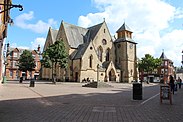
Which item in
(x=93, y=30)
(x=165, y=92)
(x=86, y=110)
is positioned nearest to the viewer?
(x=86, y=110)

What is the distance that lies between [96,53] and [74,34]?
37.1ft

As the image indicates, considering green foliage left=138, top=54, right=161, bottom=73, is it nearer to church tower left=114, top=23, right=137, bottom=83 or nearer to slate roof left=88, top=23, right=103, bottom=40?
church tower left=114, top=23, right=137, bottom=83

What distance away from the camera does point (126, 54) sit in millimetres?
67625

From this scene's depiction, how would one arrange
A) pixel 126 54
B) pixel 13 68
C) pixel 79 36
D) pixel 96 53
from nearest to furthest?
pixel 96 53
pixel 79 36
pixel 126 54
pixel 13 68

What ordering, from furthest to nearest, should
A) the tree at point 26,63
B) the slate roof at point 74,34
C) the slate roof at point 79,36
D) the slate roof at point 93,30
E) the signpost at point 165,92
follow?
the slate roof at point 93,30 < the tree at point 26,63 < the slate roof at point 74,34 < the slate roof at point 79,36 < the signpost at point 165,92

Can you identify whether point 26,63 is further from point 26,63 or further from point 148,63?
point 148,63

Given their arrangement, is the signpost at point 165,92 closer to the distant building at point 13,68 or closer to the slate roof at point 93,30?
the slate roof at point 93,30

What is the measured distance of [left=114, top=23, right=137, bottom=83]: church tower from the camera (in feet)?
221

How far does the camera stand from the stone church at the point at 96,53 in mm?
57334

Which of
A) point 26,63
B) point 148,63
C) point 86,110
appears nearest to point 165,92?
point 86,110

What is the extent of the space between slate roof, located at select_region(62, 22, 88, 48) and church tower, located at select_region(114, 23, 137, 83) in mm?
12660

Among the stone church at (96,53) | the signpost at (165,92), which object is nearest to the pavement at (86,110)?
the signpost at (165,92)

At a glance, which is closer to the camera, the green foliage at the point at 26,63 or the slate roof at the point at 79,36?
the slate roof at the point at 79,36

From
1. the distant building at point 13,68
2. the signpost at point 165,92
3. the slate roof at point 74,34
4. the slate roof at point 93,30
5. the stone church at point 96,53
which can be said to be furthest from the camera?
the distant building at point 13,68
